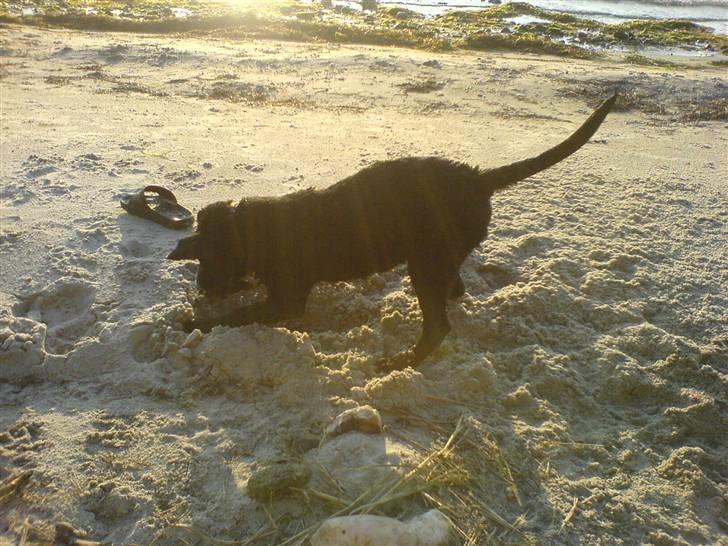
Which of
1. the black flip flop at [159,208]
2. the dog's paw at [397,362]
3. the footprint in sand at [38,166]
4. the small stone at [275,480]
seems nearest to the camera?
the small stone at [275,480]

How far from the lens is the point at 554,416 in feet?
9.70

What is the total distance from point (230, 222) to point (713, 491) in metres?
2.83

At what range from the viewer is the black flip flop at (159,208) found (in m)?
4.42

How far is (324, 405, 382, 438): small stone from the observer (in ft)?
8.82

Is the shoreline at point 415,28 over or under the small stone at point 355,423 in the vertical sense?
over

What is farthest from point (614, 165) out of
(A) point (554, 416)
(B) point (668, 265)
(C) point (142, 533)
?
(C) point (142, 533)

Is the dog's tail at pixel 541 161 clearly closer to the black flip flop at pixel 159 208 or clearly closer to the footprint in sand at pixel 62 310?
the black flip flop at pixel 159 208

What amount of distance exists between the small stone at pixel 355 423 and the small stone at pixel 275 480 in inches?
11.0

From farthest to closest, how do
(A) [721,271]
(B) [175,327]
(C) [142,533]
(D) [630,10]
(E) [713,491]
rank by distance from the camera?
(D) [630,10] → (A) [721,271] → (B) [175,327] → (E) [713,491] → (C) [142,533]

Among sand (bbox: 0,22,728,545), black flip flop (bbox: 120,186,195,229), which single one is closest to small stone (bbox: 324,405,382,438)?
sand (bbox: 0,22,728,545)

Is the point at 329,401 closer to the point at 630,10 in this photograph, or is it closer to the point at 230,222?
the point at 230,222

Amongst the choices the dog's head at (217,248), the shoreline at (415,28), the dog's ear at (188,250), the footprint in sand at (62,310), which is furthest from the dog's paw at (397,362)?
the shoreline at (415,28)

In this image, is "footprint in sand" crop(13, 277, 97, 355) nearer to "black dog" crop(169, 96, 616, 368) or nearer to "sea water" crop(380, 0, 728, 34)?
"black dog" crop(169, 96, 616, 368)

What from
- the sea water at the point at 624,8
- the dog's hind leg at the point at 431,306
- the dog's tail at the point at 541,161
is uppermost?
the sea water at the point at 624,8
